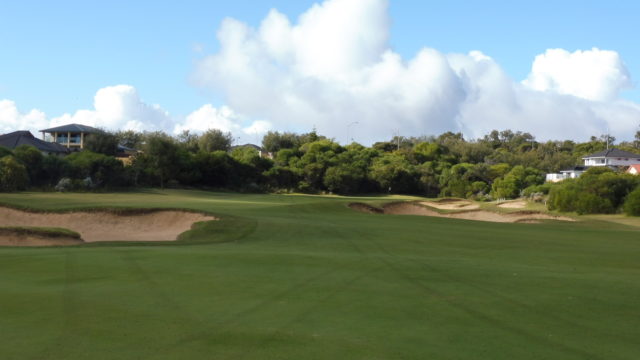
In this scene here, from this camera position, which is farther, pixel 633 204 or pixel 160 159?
pixel 160 159

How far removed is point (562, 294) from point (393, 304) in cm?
475

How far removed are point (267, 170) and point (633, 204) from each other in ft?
179

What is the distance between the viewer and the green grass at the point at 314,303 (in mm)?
9094

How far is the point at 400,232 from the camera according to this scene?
30969 millimetres

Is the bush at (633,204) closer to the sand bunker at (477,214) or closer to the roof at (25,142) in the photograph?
the sand bunker at (477,214)

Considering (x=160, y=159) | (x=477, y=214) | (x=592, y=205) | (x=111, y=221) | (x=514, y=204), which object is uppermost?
(x=160, y=159)

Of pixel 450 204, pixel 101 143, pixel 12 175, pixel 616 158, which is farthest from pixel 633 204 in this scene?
pixel 616 158

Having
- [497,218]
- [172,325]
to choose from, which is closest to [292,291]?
[172,325]

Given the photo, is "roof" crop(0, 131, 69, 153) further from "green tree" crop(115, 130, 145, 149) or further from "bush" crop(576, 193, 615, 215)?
"bush" crop(576, 193, 615, 215)

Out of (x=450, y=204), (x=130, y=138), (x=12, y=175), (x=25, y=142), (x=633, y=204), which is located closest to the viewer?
(x=633, y=204)

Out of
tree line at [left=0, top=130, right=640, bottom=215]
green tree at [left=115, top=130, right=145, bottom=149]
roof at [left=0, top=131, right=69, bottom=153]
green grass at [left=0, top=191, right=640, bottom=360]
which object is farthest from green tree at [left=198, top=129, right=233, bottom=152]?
green grass at [left=0, top=191, right=640, bottom=360]

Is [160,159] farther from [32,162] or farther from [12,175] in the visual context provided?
[12,175]

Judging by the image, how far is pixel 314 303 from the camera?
12312 mm

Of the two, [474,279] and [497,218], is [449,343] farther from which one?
[497,218]
